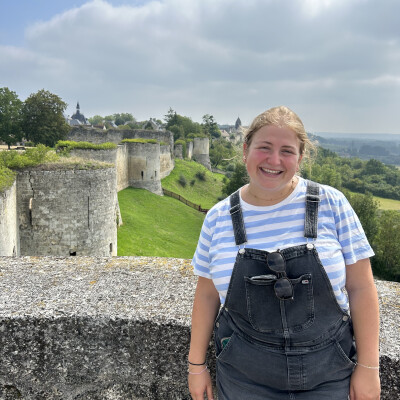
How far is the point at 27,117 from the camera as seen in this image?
29.2 m

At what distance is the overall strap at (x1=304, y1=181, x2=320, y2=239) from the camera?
1987 millimetres

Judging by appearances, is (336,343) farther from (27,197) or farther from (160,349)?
(27,197)

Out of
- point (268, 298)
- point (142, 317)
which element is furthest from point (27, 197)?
point (268, 298)

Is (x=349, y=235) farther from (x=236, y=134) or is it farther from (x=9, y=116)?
(x=9, y=116)

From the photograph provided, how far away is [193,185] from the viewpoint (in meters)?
43.8

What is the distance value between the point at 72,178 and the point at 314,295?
36.5 feet

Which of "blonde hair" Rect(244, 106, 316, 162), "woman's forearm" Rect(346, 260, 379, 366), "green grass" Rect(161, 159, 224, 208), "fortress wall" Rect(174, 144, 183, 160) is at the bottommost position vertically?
"green grass" Rect(161, 159, 224, 208)

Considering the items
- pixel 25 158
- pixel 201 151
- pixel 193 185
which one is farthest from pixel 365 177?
pixel 25 158

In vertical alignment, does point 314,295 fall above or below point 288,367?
above

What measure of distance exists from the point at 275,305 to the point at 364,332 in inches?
19.6

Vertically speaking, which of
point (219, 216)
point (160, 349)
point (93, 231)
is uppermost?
point (219, 216)

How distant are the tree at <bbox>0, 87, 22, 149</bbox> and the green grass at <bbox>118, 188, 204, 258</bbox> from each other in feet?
30.7

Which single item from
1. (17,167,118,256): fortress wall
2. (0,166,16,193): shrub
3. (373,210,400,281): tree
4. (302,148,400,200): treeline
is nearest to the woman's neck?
(0,166,16,193): shrub

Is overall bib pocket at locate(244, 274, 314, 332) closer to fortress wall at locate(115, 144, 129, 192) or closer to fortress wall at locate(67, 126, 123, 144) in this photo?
fortress wall at locate(115, 144, 129, 192)
